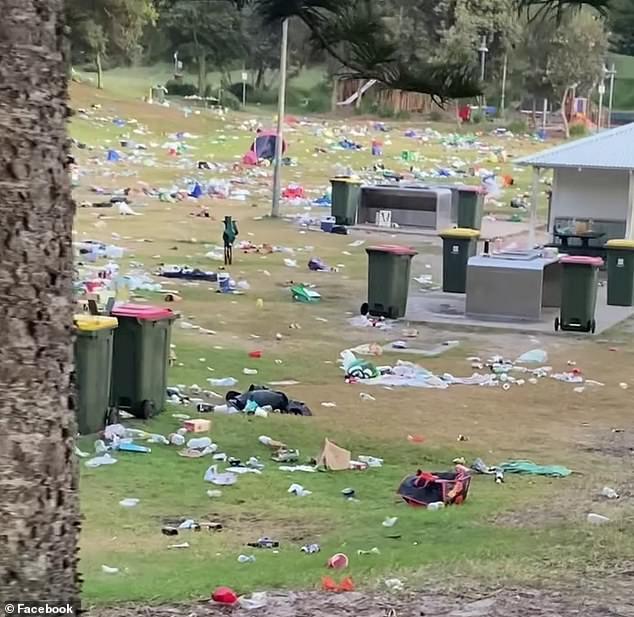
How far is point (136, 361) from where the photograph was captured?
10.2 m

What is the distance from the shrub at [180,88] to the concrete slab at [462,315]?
5677cm

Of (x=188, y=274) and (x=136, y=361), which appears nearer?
(x=136, y=361)

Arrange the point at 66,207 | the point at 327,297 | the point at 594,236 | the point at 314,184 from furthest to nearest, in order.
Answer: the point at 314,184 → the point at 594,236 → the point at 327,297 → the point at 66,207

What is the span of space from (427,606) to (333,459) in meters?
3.48

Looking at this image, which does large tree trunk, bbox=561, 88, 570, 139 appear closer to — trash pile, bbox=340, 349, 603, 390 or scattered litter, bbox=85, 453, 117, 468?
trash pile, bbox=340, 349, 603, 390

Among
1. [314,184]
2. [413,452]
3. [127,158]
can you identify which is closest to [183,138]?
[127,158]

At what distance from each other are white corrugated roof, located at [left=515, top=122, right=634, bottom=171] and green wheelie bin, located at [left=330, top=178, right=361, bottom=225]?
5.83m

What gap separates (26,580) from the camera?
12.3ft

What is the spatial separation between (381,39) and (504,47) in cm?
107

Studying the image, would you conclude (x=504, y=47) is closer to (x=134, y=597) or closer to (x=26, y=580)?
(x=134, y=597)

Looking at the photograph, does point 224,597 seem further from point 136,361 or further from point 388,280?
point 388,280

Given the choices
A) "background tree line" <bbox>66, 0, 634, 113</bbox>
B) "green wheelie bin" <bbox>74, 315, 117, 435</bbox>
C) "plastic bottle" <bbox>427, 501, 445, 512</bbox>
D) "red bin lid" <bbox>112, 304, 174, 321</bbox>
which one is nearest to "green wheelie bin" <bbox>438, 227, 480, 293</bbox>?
"red bin lid" <bbox>112, 304, 174, 321</bbox>

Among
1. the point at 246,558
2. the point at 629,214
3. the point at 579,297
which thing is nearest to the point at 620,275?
the point at 579,297

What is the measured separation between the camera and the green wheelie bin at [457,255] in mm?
19078
